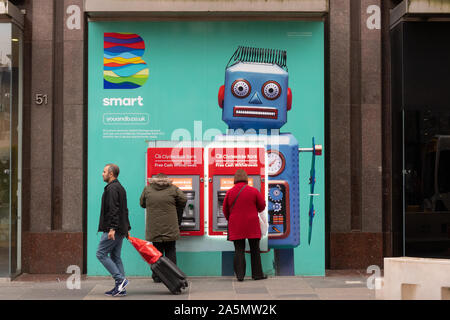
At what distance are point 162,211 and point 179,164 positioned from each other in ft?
3.12

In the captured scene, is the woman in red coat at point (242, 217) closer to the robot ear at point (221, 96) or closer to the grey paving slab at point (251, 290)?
the grey paving slab at point (251, 290)

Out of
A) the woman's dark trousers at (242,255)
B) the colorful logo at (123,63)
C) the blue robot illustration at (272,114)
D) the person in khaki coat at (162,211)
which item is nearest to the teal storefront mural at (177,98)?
the colorful logo at (123,63)

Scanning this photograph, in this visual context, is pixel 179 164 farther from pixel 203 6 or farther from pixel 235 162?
pixel 203 6

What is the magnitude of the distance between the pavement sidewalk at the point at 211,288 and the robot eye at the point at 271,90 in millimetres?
2908

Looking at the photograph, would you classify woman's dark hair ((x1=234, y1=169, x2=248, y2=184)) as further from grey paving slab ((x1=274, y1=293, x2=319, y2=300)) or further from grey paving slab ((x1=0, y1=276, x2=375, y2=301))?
grey paving slab ((x1=274, y1=293, x2=319, y2=300))

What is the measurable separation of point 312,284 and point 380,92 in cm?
360

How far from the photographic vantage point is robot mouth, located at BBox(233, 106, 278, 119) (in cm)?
995

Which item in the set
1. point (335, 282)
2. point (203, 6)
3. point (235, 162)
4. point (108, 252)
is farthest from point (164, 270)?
point (203, 6)

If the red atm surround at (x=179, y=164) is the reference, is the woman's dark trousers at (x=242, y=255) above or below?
below

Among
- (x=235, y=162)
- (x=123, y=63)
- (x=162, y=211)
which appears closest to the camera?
(x=162, y=211)

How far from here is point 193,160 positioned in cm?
975

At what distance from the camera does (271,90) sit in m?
9.98

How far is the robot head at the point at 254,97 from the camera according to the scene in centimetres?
996
